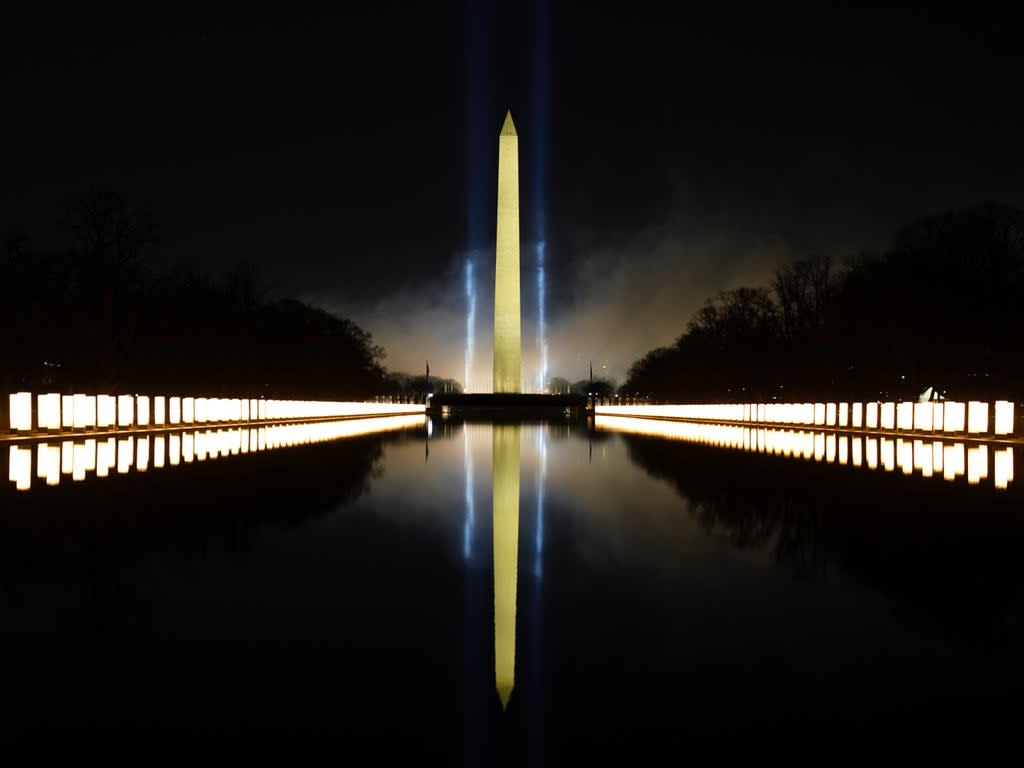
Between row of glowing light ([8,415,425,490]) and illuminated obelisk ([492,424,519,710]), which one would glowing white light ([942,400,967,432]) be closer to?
row of glowing light ([8,415,425,490])

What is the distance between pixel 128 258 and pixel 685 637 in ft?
96.3

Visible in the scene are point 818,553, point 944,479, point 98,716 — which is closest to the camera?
point 98,716

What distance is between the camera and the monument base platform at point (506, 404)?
173 feet

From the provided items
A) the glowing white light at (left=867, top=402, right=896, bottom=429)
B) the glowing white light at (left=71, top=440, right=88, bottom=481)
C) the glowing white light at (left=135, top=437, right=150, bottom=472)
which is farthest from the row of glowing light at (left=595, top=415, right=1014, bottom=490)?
the glowing white light at (left=71, top=440, right=88, bottom=481)

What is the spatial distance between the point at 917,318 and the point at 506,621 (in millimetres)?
33377

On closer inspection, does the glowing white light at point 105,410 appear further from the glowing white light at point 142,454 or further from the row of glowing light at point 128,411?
the glowing white light at point 142,454

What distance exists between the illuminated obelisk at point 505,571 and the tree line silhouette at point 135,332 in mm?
22043

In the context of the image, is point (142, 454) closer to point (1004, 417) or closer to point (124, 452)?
point (124, 452)

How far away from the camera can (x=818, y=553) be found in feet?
20.6

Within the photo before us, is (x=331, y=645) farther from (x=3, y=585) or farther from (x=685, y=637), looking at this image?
(x=3, y=585)

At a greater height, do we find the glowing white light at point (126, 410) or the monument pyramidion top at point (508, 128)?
the monument pyramidion top at point (508, 128)

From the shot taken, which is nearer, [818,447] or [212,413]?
[818,447]

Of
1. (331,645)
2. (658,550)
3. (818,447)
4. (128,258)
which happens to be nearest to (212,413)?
(128,258)

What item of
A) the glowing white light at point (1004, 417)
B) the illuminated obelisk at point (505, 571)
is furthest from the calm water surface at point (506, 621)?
the glowing white light at point (1004, 417)
